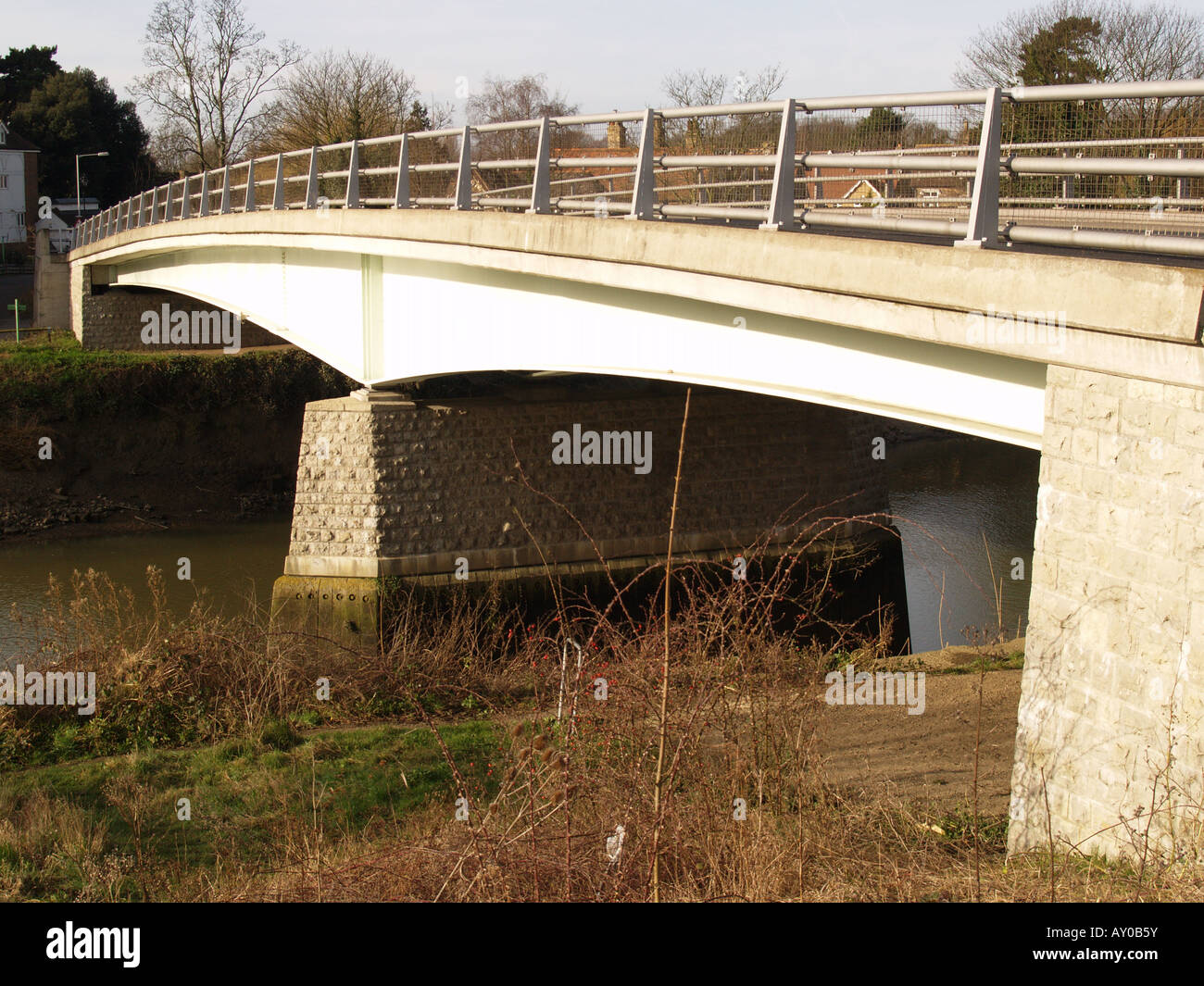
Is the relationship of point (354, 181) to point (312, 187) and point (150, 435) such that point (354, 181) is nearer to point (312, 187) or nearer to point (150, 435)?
point (312, 187)

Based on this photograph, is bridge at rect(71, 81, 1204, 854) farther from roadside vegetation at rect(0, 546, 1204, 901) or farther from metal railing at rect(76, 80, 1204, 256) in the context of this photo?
roadside vegetation at rect(0, 546, 1204, 901)

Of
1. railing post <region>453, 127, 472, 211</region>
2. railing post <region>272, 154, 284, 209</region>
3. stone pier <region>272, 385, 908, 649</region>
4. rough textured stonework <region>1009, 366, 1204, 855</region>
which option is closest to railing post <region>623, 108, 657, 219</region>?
railing post <region>453, 127, 472, 211</region>

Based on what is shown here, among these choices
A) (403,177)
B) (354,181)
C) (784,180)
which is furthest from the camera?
(354,181)

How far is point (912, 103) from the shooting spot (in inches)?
247

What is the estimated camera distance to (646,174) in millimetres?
8930

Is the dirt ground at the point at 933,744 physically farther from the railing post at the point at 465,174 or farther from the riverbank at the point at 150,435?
the riverbank at the point at 150,435

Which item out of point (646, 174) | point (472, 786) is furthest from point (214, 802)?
point (646, 174)

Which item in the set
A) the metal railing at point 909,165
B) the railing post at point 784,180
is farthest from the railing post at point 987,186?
the railing post at point 784,180

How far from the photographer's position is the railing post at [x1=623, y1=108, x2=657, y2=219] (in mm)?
8461

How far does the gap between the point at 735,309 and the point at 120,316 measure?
2483cm

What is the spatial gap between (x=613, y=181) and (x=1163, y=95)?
10.4m

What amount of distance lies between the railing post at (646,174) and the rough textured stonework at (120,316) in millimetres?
21743

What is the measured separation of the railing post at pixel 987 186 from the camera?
19.2 feet
